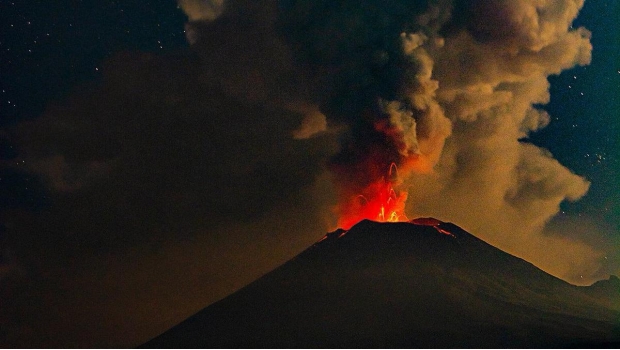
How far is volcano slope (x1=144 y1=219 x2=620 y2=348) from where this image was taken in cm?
405

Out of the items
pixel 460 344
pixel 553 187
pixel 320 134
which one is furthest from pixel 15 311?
pixel 553 187

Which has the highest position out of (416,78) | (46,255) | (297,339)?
(416,78)

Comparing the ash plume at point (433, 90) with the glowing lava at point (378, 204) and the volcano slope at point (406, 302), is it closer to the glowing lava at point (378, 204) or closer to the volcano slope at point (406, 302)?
the glowing lava at point (378, 204)

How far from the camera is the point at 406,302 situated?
4.25 meters

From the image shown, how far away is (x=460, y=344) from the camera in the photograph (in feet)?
13.6

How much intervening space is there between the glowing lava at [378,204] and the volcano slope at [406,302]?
0.11 meters

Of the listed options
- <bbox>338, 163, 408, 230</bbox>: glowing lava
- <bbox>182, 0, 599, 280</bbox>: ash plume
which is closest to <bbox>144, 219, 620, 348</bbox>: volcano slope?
<bbox>338, 163, 408, 230</bbox>: glowing lava

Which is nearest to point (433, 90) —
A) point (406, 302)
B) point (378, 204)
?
point (378, 204)

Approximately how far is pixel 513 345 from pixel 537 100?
1956 millimetres

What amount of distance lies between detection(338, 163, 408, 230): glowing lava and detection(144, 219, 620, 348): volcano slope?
4.4 inches

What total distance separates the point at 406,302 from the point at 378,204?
79 centimetres

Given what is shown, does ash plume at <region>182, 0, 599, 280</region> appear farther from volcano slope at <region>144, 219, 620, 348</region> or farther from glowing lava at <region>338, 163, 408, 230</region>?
volcano slope at <region>144, 219, 620, 348</region>

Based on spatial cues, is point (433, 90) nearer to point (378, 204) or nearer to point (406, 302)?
point (378, 204)

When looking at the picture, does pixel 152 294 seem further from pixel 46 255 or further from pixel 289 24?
pixel 289 24
